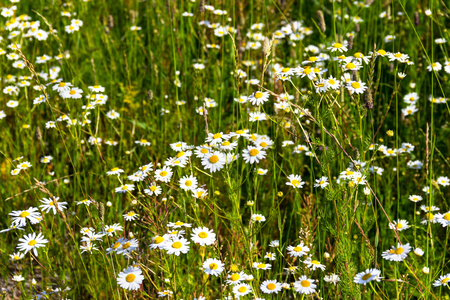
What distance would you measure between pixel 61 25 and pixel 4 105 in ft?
4.02

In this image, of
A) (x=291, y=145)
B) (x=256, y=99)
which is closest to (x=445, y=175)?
(x=291, y=145)

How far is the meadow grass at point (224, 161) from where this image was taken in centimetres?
186

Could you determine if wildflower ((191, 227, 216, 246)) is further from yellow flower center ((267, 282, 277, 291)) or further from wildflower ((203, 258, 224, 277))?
yellow flower center ((267, 282, 277, 291))

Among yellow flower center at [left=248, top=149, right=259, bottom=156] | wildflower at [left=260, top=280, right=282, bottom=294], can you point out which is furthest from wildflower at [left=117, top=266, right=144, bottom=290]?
yellow flower center at [left=248, top=149, right=259, bottom=156]

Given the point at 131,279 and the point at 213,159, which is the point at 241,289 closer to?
the point at 131,279

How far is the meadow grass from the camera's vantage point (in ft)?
6.09

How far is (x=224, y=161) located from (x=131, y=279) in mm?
594

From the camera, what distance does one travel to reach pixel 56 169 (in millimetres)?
3035

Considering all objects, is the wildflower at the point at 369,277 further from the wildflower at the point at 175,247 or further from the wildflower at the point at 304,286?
the wildflower at the point at 175,247

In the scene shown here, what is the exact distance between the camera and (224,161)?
1.88 m

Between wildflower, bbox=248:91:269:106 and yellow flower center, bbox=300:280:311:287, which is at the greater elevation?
wildflower, bbox=248:91:269:106

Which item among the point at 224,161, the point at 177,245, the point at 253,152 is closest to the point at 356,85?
the point at 253,152

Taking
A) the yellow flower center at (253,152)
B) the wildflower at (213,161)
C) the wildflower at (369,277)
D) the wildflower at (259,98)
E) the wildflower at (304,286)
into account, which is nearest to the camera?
the wildflower at (369,277)

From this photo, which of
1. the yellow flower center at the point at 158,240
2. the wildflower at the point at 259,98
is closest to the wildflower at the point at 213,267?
the yellow flower center at the point at 158,240
